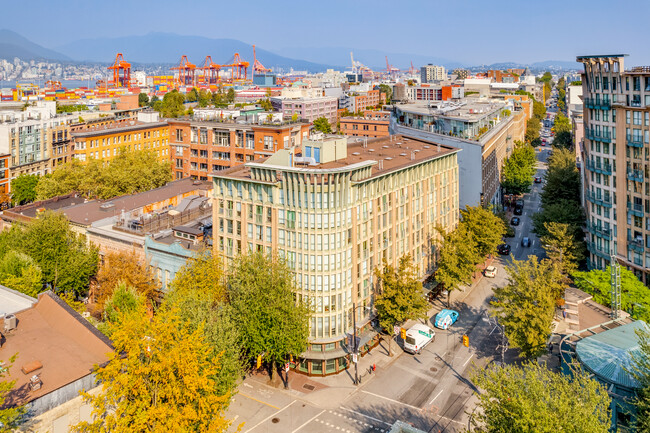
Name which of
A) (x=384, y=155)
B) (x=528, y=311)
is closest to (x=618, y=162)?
(x=384, y=155)

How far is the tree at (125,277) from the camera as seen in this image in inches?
1997

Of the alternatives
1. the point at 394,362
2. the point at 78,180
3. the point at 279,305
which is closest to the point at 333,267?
the point at 279,305

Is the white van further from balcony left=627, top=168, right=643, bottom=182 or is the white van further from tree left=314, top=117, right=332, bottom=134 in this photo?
tree left=314, top=117, right=332, bottom=134

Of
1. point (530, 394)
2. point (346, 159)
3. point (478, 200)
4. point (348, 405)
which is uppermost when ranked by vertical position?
point (346, 159)

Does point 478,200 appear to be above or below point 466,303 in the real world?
above

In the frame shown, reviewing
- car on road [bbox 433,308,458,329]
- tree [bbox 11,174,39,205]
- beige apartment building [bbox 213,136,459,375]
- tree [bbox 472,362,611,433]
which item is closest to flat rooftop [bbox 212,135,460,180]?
beige apartment building [bbox 213,136,459,375]

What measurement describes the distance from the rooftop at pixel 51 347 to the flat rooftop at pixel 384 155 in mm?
19266

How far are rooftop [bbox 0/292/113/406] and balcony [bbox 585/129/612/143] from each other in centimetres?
5572

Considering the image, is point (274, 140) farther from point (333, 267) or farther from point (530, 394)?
point (530, 394)

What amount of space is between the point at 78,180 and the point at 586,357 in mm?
83827

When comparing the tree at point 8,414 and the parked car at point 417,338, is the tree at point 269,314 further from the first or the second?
the tree at point 8,414

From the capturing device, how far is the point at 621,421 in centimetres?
3425

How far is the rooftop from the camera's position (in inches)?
1127

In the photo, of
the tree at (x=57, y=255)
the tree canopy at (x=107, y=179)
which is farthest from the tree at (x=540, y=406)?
the tree canopy at (x=107, y=179)
